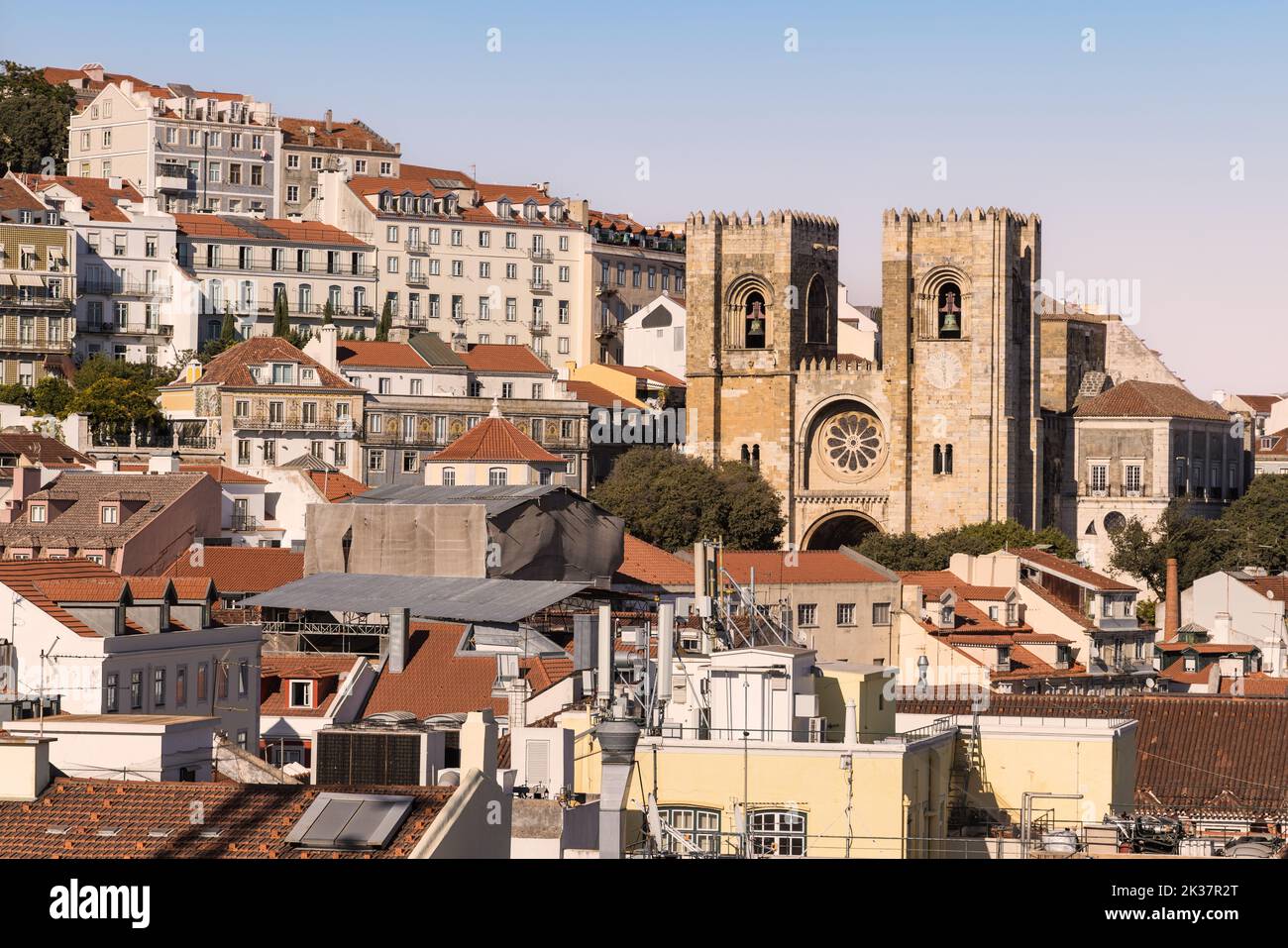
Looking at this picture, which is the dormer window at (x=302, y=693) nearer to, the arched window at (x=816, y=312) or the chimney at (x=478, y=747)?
the chimney at (x=478, y=747)

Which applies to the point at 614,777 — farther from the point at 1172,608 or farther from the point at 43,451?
the point at 1172,608

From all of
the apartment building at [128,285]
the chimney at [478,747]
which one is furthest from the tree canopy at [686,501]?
the chimney at [478,747]

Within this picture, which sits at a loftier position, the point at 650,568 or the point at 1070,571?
the point at 650,568

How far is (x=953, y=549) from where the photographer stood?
101 meters

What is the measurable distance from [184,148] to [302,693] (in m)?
93.2

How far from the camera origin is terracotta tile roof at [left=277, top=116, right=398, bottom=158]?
464 ft

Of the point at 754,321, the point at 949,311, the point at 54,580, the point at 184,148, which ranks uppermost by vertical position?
the point at 184,148

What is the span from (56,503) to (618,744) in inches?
2125

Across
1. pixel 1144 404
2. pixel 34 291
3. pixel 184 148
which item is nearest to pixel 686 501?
pixel 1144 404

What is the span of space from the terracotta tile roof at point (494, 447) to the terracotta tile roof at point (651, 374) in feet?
98.6

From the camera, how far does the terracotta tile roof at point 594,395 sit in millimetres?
116175

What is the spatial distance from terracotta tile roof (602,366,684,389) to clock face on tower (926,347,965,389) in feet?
58.0

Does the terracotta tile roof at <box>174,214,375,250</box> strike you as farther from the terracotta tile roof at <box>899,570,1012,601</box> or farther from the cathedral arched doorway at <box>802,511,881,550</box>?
the terracotta tile roof at <box>899,570,1012,601</box>

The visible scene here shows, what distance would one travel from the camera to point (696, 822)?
83.3 ft
